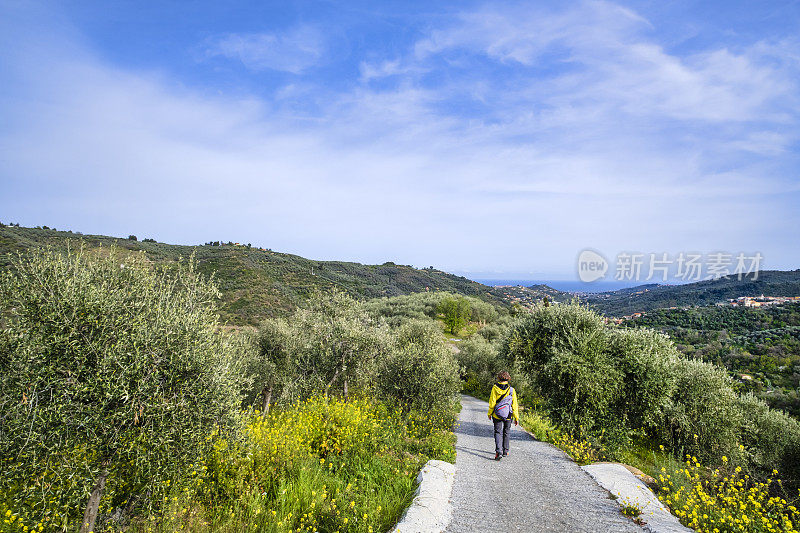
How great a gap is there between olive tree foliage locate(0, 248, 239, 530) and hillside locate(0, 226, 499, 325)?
12.9 meters

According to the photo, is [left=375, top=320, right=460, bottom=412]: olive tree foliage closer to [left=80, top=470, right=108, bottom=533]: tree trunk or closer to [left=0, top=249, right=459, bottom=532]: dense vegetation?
[left=0, top=249, right=459, bottom=532]: dense vegetation

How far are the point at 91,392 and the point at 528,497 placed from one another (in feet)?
29.8

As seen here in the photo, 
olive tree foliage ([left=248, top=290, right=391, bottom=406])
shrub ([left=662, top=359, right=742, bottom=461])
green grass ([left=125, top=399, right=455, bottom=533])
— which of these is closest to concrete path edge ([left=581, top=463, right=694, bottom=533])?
green grass ([left=125, top=399, right=455, bottom=533])

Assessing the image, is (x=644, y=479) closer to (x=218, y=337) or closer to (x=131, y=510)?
(x=218, y=337)

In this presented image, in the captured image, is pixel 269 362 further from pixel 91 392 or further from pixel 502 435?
pixel 91 392

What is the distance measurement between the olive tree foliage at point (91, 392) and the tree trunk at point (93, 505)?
0.02 meters

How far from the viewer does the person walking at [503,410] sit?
446 inches

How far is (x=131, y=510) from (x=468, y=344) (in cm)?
4452

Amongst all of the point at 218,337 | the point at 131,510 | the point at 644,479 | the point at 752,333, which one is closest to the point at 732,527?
the point at 644,479

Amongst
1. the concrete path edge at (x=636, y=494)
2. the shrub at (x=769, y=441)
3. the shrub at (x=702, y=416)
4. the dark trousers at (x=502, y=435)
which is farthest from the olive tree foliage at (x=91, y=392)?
the shrub at (x=769, y=441)

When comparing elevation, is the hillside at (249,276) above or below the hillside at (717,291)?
below

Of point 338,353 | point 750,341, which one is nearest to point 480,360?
point 338,353

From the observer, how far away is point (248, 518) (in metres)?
6.82

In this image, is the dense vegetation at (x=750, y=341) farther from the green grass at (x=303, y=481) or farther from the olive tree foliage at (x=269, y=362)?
the green grass at (x=303, y=481)
